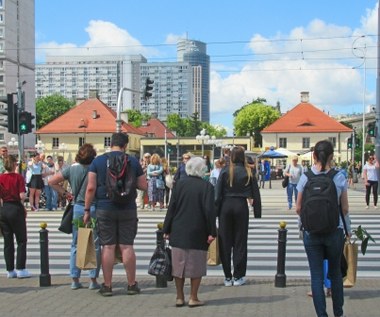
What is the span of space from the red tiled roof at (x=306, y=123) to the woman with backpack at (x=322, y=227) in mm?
87092

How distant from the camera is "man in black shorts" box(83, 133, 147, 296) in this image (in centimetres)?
791

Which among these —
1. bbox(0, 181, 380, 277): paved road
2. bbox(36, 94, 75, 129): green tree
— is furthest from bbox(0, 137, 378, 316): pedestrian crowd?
bbox(36, 94, 75, 129): green tree

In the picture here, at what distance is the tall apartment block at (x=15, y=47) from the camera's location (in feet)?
383

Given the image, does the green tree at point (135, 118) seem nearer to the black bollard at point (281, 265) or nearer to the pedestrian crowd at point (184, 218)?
the pedestrian crowd at point (184, 218)

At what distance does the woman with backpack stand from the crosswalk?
10.9 feet

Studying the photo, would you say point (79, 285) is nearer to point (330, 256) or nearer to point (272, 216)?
point (330, 256)

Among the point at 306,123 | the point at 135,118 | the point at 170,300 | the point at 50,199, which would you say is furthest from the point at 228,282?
the point at 135,118

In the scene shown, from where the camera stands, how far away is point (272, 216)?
64.0 feet

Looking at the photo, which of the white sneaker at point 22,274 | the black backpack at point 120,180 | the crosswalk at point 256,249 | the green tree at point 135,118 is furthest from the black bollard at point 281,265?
the green tree at point 135,118

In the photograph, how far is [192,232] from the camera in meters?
7.44

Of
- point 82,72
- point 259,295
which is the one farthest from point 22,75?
point 259,295

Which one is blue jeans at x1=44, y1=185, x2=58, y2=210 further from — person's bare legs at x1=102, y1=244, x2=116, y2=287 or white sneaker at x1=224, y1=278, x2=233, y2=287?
person's bare legs at x1=102, y1=244, x2=116, y2=287

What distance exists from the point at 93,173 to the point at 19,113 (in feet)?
46.7

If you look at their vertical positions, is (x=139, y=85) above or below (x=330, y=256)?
above
